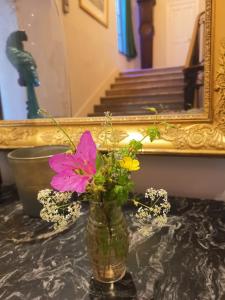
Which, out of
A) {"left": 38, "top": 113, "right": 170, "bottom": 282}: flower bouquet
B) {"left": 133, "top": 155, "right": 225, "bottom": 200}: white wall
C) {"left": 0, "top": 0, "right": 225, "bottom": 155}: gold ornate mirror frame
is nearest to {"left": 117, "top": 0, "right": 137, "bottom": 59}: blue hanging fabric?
{"left": 0, "top": 0, "right": 225, "bottom": 155}: gold ornate mirror frame

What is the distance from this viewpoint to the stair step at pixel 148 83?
29.5 inches

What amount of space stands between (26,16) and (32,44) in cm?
9

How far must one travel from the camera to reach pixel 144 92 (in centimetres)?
79

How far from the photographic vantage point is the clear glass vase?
427 mm

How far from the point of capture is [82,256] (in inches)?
21.7

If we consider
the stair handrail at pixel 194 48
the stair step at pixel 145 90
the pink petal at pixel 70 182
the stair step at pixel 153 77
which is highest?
the stair handrail at pixel 194 48

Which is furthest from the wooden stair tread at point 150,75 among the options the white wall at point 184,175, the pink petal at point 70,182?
the pink petal at point 70,182

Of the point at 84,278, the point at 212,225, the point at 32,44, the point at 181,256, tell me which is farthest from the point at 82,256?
the point at 32,44

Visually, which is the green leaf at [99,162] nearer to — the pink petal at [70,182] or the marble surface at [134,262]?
the pink petal at [70,182]

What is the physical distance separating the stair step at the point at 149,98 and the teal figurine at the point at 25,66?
0.86ft

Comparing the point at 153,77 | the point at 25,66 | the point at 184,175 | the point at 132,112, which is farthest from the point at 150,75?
the point at 25,66

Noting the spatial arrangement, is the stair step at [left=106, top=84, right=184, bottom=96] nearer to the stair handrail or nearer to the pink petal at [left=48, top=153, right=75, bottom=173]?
the stair handrail

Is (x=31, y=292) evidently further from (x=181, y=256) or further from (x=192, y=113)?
(x=192, y=113)

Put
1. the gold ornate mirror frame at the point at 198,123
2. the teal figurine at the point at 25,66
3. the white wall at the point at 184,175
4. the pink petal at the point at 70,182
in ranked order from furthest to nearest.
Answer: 1. the teal figurine at the point at 25,66
2. the white wall at the point at 184,175
3. the gold ornate mirror frame at the point at 198,123
4. the pink petal at the point at 70,182
